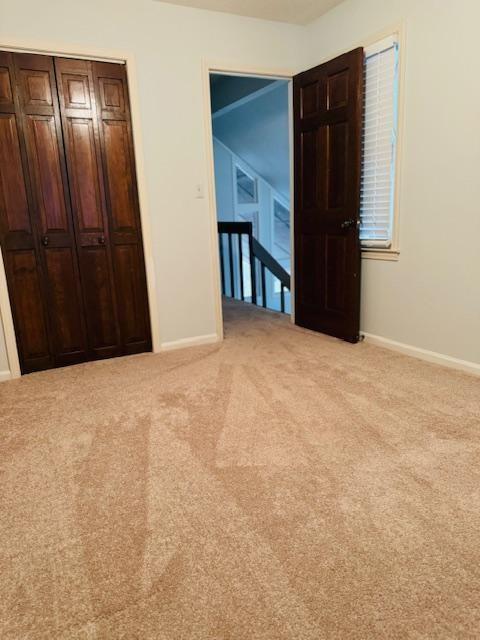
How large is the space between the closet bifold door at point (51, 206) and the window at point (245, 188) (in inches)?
170

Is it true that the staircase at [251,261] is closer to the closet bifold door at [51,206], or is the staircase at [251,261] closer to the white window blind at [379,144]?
the white window blind at [379,144]

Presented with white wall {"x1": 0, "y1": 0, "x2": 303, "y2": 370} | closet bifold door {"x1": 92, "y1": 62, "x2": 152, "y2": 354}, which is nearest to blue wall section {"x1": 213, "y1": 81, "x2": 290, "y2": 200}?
white wall {"x1": 0, "y1": 0, "x2": 303, "y2": 370}

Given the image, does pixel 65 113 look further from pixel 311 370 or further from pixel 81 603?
pixel 81 603

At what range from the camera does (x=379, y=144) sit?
10.5ft

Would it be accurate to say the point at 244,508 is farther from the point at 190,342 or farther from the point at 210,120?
the point at 210,120

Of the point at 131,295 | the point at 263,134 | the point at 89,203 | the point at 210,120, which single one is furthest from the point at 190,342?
the point at 263,134

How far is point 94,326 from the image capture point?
10.9 ft

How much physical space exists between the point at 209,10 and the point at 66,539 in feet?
11.7

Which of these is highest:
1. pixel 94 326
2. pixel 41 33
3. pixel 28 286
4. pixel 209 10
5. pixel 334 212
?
pixel 209 10

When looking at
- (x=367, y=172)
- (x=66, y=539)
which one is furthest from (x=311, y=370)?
(x=66, y=539)

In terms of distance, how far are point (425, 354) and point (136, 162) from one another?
252 cm

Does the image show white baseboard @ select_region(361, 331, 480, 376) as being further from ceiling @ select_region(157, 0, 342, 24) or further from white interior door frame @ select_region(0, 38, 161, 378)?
ceiling @ select_region(157, 0, 342, 24)

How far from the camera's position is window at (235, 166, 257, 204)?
7039mm

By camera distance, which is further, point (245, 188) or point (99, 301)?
point (245, 188)
